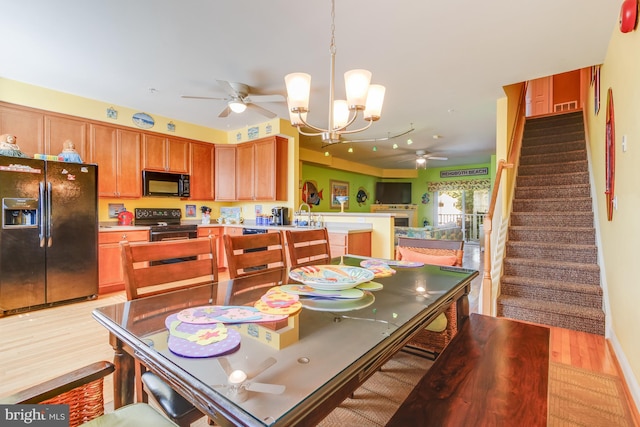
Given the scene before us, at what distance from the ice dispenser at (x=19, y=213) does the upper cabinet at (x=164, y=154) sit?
1.49 metres

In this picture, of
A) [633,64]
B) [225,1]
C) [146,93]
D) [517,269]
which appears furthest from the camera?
[146,93]

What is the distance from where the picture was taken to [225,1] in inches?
83.9

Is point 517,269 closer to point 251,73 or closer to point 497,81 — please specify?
point 497,81

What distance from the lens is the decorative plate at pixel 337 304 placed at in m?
1.17

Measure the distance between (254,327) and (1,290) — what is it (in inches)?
148

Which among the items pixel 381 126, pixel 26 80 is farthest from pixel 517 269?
pixel 26 80

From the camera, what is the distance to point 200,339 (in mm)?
878

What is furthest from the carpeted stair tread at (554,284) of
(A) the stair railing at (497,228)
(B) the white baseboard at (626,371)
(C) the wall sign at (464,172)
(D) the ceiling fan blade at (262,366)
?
(C) the wall sign at (464,172)

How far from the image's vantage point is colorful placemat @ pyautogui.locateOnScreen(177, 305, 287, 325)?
3.30 feet

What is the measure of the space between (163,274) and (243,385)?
1.01 meters

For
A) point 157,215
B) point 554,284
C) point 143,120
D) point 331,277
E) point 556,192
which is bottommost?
point 554,284

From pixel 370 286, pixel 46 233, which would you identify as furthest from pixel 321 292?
pixel 46 233

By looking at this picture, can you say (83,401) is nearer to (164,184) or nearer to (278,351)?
(278,351)

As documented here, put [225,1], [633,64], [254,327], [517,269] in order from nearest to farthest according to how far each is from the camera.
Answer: [254,327]
[633,64]
[225,1]
[517,269]
